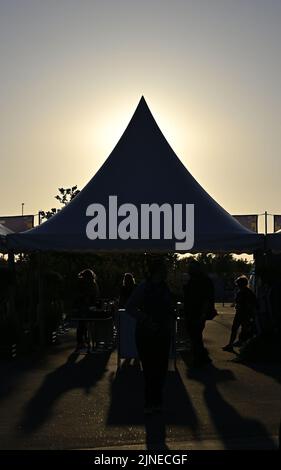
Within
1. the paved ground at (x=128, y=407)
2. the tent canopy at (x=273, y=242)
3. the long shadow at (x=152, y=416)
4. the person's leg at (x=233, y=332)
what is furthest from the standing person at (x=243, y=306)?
the long shadow at (x=152, y=416)

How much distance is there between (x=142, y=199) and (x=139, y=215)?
731mm

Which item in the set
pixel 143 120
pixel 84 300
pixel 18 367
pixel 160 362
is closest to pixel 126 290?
pixel 84 300

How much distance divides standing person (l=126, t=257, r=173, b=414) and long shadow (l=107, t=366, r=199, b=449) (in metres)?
0.28

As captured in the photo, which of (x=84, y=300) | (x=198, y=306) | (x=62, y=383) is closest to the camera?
(x=62, y=383)

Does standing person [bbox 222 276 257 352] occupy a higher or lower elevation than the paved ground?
higher

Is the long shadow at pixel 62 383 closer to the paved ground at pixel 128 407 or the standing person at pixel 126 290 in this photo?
the paved ground at pixel 128 407

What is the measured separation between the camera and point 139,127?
20141 mm

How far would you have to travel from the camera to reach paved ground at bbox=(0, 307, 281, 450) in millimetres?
8336

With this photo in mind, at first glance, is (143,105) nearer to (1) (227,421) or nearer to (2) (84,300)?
(2) (84,300)

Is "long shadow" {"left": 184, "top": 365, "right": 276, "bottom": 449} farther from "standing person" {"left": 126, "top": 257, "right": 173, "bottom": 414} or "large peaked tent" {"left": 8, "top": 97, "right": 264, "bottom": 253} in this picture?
"large peaked tent" {"left": 8, "top": 97, "right": 264, "bottom": 253}

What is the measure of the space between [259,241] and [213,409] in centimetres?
701

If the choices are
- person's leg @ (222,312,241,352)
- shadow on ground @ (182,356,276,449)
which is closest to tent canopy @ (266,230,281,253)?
person's leg @ (222,312,241,352)

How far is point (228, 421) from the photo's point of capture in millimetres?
9383
